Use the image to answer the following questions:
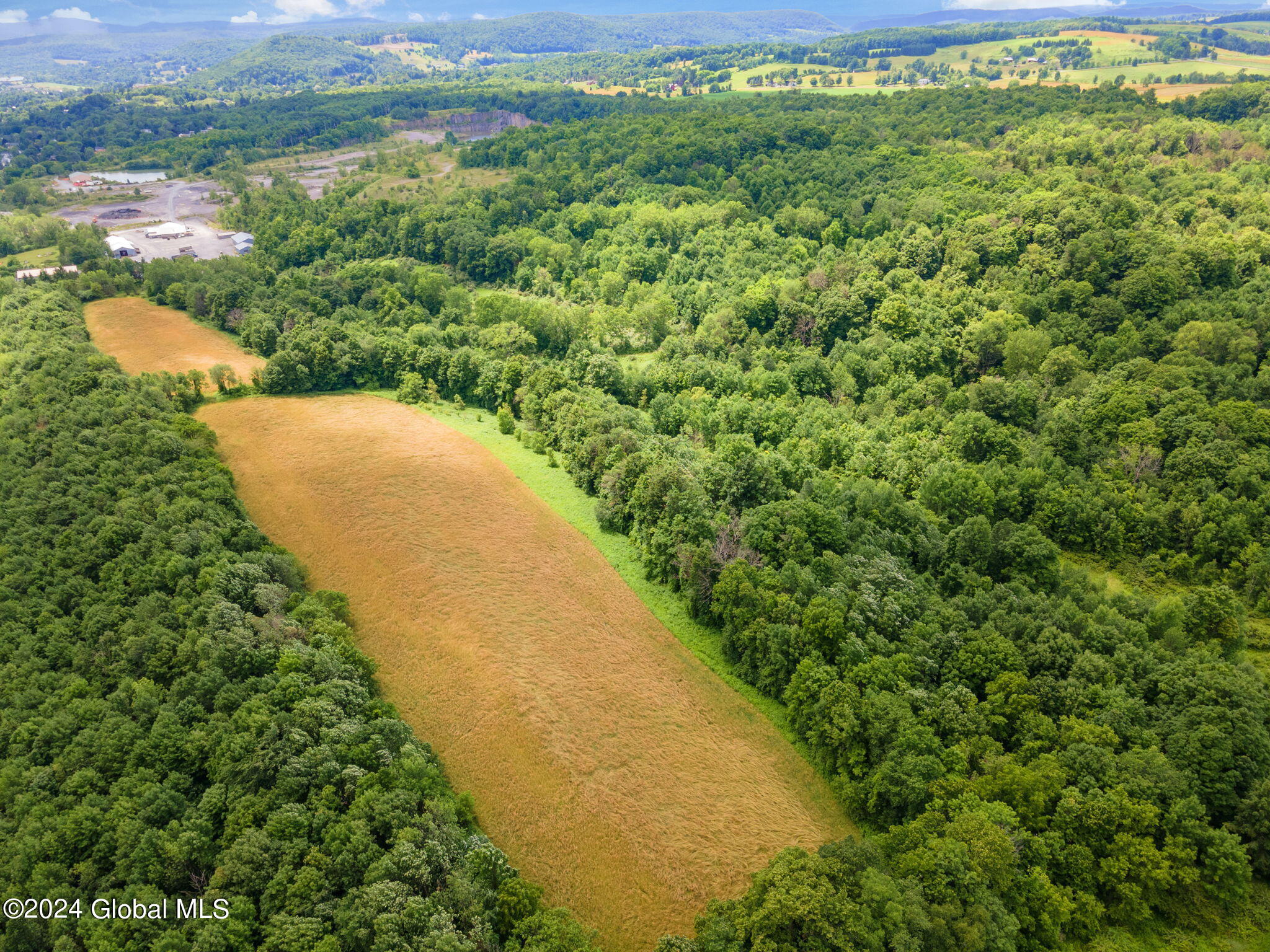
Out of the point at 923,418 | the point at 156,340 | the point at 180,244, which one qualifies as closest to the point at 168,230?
the point at 180,244

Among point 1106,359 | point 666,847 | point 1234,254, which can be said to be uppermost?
point 1234,254

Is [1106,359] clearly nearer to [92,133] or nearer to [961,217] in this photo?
[961,217]

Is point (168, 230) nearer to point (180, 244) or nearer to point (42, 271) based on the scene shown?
point (180, 244)

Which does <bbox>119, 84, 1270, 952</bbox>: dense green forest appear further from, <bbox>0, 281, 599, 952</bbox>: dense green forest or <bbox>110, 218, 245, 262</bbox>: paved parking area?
<bbox>0, 281, 599, 952</bbox>: dense green forest

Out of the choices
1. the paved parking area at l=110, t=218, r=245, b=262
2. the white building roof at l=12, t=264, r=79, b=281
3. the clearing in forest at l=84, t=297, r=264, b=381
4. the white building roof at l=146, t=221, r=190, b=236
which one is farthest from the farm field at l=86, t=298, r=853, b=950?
the white building roof at l=146, t=221, r=190, b=236

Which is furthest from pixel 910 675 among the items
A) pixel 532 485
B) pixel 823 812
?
pixel 532 485

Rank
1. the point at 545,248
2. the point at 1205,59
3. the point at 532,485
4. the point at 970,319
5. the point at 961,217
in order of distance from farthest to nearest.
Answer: the point at 1205,59
the point at 545,248
the point at 961,217
the point at 970,319
the point at 532,485
